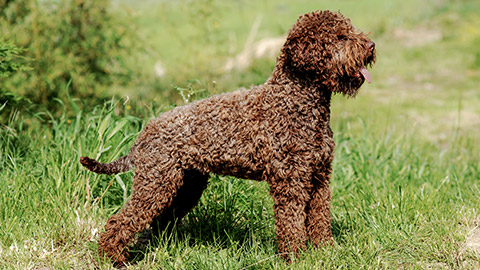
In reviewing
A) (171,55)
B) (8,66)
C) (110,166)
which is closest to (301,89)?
(110,166)

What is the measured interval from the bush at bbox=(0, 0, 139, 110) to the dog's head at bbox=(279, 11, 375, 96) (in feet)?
11.7

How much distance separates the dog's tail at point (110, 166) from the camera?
11.4 ft

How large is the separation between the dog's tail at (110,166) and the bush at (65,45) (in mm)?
2942

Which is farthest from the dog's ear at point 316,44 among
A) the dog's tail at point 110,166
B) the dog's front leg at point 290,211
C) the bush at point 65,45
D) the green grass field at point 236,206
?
the bush at point 65,45

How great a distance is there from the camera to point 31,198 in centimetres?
402

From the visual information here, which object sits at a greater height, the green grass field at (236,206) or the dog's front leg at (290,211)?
the dog's front leg at (290,211)

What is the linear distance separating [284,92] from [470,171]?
3.12m

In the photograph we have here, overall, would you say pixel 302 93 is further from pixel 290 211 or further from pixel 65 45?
pixel 65 45

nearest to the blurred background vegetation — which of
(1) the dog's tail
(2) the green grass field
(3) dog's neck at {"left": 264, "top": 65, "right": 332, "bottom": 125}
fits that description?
(2) the green grass field

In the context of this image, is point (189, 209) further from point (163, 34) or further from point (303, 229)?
point (163, 34)

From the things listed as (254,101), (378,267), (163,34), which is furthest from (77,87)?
(163,34)

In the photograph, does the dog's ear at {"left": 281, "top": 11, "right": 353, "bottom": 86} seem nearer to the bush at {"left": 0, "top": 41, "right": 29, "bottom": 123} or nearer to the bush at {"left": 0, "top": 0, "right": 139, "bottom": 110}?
the bush at {"left": 0, "top": 41, "right": 29, "bottom": 123}

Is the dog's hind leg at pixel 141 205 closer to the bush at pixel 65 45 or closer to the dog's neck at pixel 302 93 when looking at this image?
the dog's neck at pixel 302 93

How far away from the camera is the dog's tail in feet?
11.4
